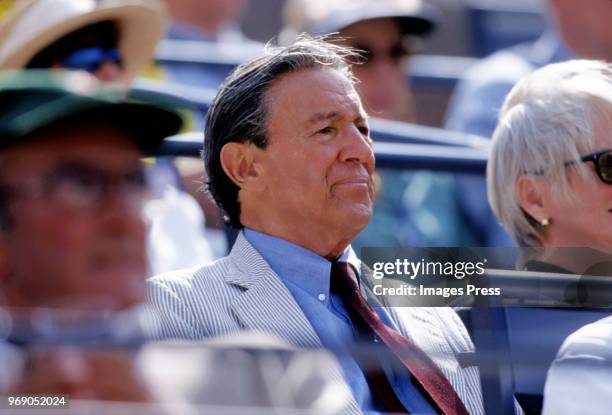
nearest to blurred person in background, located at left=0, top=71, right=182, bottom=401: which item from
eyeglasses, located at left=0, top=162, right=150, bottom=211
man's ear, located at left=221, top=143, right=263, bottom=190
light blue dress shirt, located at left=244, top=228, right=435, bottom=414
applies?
eyeglasses, located at left=0, top=162, right=150, bottom=211

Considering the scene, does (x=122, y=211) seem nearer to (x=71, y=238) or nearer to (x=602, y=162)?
(x=71, y=238)

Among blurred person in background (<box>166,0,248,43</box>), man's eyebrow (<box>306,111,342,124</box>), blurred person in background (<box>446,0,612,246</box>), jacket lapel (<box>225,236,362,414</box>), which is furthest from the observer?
blurred person in background (<box>166,0,248,43</box>)

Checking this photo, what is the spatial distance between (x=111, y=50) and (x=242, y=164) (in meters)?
0.52

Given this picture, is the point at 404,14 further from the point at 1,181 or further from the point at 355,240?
the point at 1,181

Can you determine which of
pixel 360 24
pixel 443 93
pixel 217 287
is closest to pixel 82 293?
pixel 217 287

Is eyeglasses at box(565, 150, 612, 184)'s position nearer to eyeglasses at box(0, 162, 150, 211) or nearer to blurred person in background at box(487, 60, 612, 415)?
blurred person in background at box(487, 60, 612, 415)

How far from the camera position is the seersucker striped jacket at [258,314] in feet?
6.66

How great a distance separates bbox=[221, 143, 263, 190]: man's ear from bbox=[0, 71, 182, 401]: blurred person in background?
1.67 feet

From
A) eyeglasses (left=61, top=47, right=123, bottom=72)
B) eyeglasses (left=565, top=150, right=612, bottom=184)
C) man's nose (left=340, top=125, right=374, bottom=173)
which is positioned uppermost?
eyeglasses (left=61, top=47, right=123, bottom=72)

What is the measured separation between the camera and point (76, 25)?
2621mm

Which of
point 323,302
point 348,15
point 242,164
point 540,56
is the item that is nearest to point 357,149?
point 242,164

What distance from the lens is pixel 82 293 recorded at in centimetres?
181

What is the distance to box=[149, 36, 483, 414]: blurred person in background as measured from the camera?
6.79 feet

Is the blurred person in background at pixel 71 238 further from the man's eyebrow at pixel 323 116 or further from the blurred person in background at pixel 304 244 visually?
the man's eyebrow at pixel 323 116
